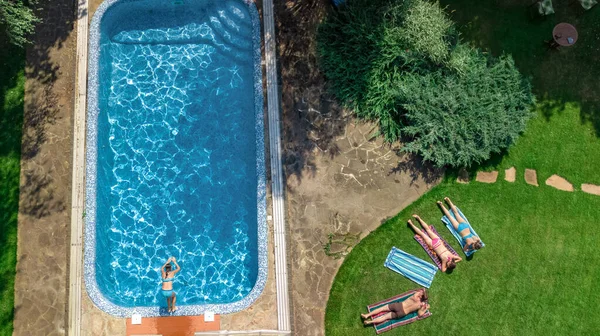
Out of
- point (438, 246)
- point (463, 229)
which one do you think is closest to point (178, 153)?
point (438, 246)

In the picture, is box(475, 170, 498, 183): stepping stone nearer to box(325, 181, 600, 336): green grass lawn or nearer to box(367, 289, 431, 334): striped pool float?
box(325, 181, 600, 336): green grass lawn

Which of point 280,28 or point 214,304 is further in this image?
point 280,28

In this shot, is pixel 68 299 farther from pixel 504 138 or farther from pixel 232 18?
pixel 504 138

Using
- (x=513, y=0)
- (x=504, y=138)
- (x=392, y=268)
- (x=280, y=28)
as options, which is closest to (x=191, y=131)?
(x=280, y=28)

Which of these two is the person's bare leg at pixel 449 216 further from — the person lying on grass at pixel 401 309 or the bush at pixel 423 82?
the person lying on grass at pixel 401 309

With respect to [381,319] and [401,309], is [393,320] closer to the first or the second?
[381,319]

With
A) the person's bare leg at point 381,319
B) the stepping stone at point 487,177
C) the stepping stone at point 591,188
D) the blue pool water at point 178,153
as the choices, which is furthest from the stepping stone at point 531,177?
the blue pool water at point 178,153

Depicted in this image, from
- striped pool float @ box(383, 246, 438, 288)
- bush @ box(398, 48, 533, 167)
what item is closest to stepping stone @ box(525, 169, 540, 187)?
bush @ box(398, 48, 533, 167)
